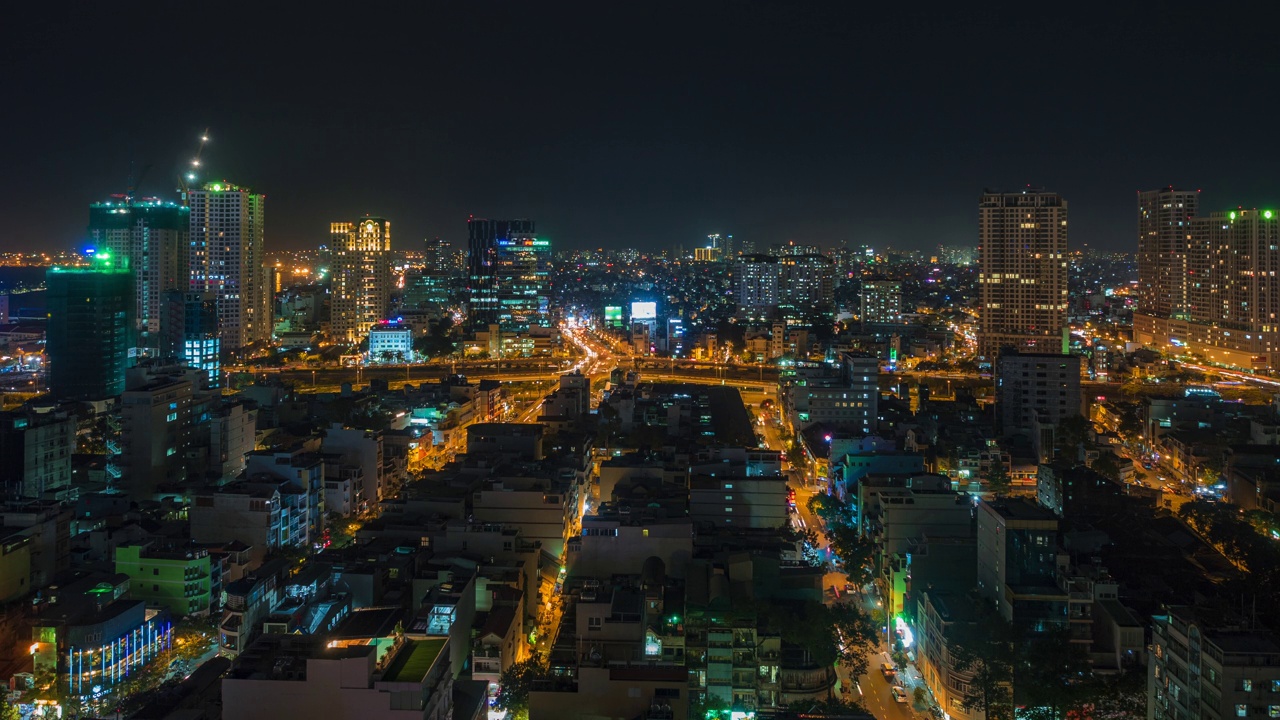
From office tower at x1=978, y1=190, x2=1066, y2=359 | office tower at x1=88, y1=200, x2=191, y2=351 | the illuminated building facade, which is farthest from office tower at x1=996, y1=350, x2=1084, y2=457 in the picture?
office tower at x1=88, y1=200, x2=191, y2=351

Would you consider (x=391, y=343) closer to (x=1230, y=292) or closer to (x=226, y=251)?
(x=226, y=251)

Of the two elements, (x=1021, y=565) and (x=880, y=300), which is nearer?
(x=1021, y=565)

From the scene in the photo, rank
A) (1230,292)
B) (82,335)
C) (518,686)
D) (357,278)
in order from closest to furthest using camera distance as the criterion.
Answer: (518,686), (82,335), (1230,292), (357,278)

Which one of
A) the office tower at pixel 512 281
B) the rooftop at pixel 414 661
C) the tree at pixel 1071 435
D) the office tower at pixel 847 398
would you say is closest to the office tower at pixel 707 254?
the office tower at pixel 512 281

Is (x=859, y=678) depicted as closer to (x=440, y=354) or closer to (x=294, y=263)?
(x=440, y=354)

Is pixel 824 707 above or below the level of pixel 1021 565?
below

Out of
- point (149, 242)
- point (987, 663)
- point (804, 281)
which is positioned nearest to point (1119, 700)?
point (987, 663)

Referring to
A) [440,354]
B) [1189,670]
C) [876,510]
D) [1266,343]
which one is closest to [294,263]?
[440,354]
